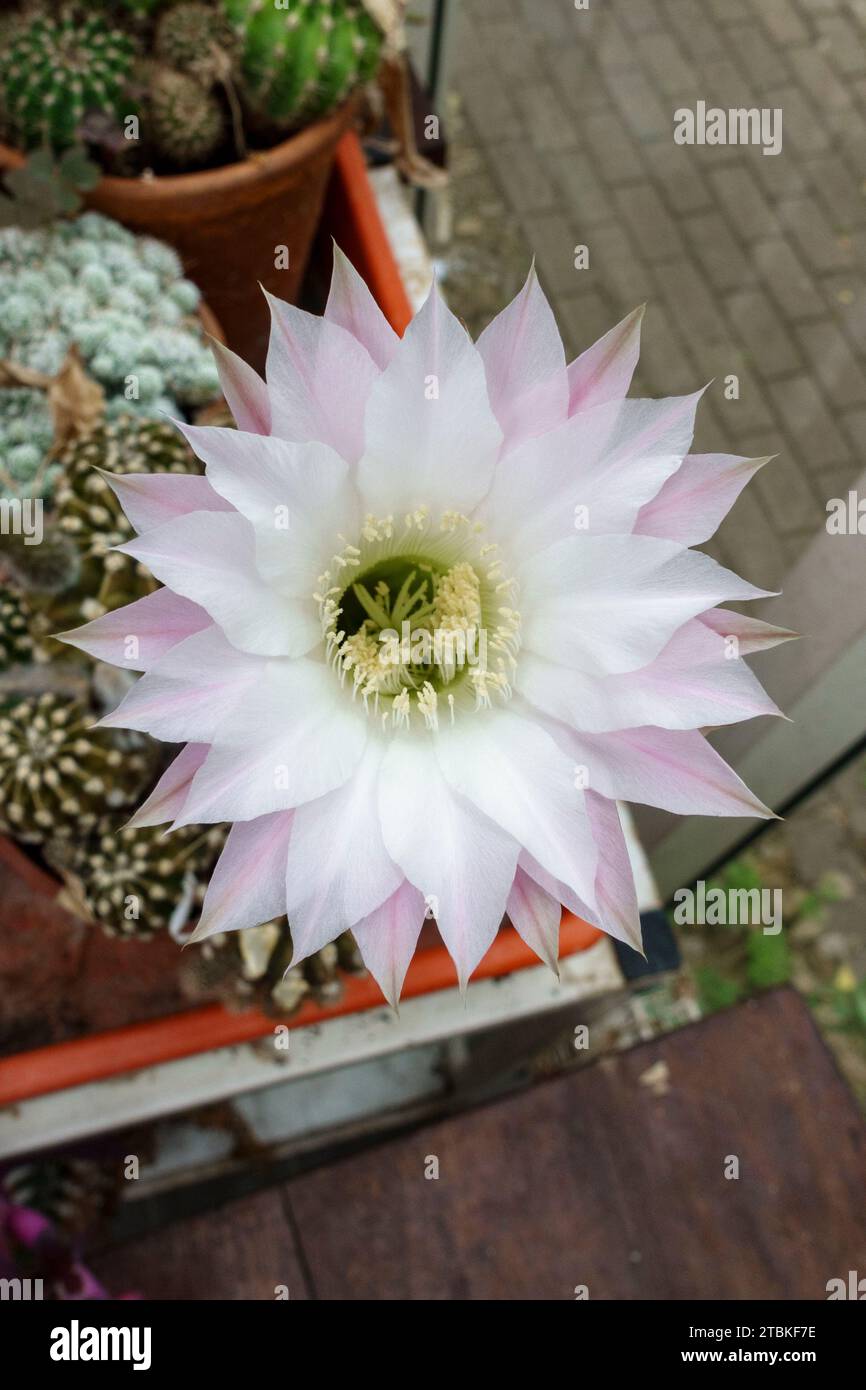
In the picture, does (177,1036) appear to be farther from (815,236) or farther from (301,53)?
(815,236)

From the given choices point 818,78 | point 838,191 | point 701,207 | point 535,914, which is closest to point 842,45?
point 818,78

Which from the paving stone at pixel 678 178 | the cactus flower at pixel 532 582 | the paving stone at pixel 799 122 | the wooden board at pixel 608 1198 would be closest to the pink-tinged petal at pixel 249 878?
the cactus flower at pixel 532 582

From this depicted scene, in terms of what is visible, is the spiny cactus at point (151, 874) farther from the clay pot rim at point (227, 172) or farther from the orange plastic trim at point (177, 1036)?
the clay pot rim at point (227, 172)

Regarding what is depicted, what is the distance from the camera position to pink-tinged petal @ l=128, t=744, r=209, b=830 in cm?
60

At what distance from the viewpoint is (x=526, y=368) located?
23.0 inches

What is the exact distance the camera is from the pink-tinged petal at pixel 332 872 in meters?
0.57

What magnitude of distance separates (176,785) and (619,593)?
0.27 m

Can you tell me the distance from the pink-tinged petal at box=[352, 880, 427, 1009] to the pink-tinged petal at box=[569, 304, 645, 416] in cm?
30

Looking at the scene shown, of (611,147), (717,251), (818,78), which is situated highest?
(818,78)

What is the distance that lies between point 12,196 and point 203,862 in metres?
0.75

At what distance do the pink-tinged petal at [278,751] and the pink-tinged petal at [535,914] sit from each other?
0.12m

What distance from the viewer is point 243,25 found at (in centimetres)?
106

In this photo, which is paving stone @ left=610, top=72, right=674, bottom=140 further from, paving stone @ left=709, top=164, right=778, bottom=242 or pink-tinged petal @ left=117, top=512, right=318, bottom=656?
pink-tinged petal @ left=117, top=512, right=318, bottom=656

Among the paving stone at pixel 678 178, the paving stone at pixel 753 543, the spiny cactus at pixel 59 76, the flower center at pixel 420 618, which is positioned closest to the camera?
the flower center at pixel 420 618
